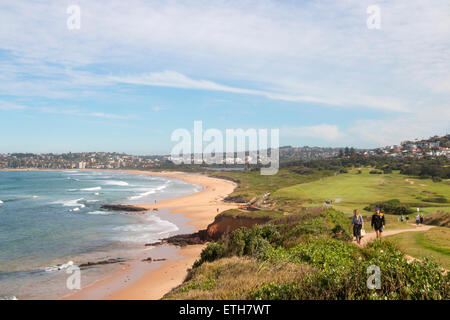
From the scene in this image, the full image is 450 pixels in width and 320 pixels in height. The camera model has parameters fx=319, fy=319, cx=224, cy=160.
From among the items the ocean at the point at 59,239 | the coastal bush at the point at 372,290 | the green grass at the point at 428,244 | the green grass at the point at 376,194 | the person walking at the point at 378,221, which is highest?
the coastal bush at the point at 372,290

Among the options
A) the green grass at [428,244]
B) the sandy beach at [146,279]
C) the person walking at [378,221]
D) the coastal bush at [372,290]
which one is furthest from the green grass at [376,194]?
the coastal bush at [372,290]

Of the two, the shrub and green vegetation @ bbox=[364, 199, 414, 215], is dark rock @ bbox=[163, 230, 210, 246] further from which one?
the shrub

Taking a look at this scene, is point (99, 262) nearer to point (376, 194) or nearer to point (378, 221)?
point (378, 221)

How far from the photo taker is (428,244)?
13305mm

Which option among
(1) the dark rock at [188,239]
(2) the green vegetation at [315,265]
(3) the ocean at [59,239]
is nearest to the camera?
(2) the green vegetation at [315,265]

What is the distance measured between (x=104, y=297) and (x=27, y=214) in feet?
104

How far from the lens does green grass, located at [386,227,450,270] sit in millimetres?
11502

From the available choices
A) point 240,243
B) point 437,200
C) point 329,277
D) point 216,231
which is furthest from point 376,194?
point 329,277

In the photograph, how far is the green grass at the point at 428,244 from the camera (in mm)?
11502

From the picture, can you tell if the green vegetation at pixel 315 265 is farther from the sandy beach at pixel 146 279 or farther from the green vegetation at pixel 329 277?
the sandy beach at pixel 146 279

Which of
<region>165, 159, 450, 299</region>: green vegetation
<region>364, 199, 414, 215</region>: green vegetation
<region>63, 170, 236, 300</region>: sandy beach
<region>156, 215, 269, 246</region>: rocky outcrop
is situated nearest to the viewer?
<region>165, 159, 450, 299</region>: green vegetation

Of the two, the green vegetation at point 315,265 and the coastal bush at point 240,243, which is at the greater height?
the green vegetation at point 315,265

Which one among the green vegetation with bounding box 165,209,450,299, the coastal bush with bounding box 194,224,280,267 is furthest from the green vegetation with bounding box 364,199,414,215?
the green vegetation with bounding box 165,209,450,299

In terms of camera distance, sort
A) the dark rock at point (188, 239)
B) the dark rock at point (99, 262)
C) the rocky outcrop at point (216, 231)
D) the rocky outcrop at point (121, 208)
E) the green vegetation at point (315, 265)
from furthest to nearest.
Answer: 1. the rocky outcrop at point (121, 208)
2. the dark rock at point (188, 239)
3. the rocky outcrop at point (216, 231)
4. the dark rock at point (99, 262)
5. the green vegetation at point (315, 265)
